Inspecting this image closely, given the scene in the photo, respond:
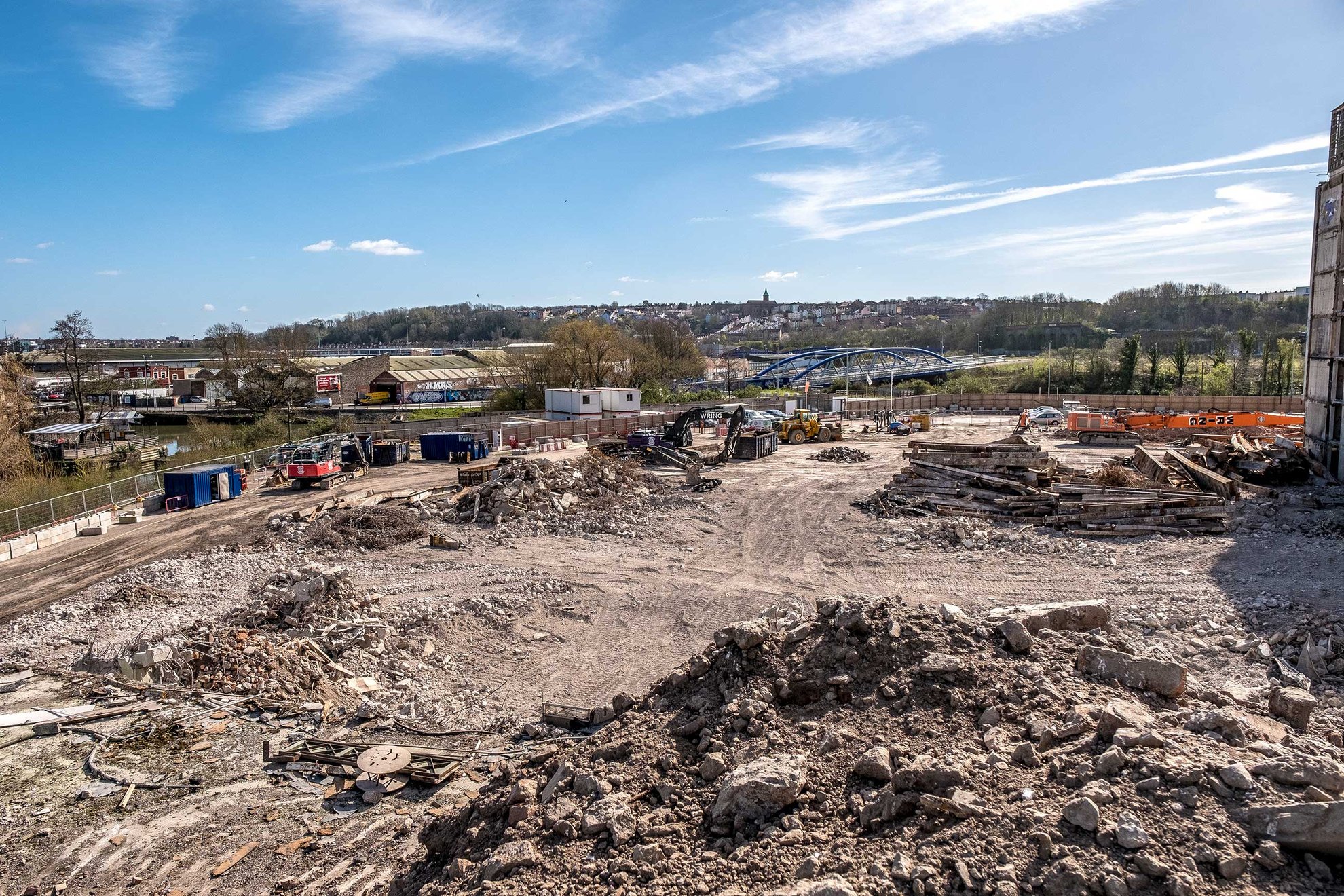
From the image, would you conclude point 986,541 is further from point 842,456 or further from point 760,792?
point 842,456

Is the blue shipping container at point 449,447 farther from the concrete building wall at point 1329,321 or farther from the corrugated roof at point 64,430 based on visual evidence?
the concrete building wall at point 1329,321

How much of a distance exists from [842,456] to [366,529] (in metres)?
21.8

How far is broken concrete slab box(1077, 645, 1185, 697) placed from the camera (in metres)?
8.38

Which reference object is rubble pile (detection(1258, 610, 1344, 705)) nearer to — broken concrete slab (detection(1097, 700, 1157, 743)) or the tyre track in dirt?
broken concrete slab (detection(1097, 700, 1157, 743))

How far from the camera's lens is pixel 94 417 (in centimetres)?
5134

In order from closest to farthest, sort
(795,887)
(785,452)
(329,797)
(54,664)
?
(795,887) → (329,797) → (54,664) → (785,452)

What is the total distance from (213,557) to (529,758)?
1663 cm

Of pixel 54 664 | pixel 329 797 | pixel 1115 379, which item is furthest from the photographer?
pixel 1115 379

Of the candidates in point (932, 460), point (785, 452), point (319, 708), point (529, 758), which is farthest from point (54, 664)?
point (785, 452)

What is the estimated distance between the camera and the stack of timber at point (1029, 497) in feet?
70.4

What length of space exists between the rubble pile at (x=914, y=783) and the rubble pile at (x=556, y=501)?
14444mm

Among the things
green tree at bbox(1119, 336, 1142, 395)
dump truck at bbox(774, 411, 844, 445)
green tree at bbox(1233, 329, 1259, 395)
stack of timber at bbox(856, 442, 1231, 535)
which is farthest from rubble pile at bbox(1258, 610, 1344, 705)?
green tree at bbox(1233, 329, 1259, 395)

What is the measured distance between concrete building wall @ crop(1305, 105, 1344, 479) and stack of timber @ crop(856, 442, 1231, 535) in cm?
660

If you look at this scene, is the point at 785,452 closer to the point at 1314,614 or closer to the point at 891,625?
the point at 1314,614
